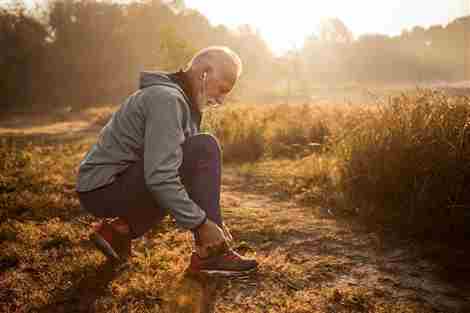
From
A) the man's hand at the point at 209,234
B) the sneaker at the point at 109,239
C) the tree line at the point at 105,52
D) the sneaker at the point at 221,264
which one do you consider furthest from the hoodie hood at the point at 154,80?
the tree line at the point at 105,52

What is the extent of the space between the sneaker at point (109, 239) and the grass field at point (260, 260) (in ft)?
0.44

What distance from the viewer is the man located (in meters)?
1.96

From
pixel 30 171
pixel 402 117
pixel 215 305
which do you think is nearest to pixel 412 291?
pixel 215 305

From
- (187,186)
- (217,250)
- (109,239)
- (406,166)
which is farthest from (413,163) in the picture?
(109,239)

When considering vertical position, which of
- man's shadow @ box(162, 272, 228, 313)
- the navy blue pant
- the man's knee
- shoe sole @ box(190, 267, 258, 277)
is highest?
the man's knee

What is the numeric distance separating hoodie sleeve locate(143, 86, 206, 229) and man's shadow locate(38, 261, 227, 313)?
410mm

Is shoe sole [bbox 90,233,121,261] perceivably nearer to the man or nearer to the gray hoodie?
the man

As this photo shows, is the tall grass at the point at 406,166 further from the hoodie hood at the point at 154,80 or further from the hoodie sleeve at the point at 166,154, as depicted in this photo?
the hoodie hood at the point at 154,80

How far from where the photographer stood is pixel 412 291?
2.10m

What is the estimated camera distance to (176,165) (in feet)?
6.27

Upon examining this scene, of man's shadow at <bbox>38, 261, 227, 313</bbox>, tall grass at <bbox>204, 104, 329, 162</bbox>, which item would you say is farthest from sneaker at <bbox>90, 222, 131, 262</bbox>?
tall grass at <bbox>204, 104, 329, 162</bbox>

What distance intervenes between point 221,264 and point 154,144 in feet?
2.75

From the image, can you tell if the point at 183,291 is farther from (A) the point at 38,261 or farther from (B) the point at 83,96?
(B) the point at 83,96

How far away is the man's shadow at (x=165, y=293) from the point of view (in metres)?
2.00
